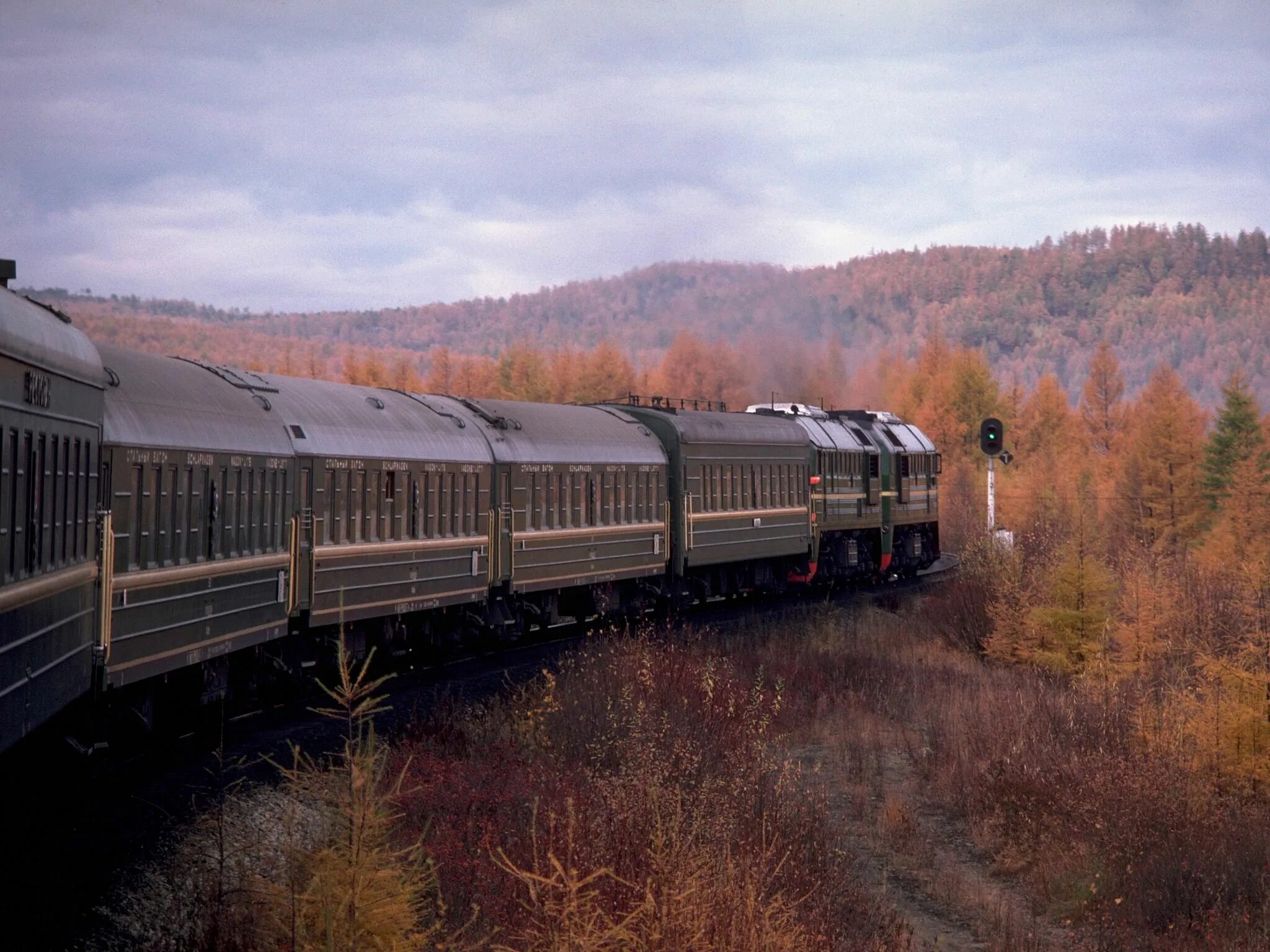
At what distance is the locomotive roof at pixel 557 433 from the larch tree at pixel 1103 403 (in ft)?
351

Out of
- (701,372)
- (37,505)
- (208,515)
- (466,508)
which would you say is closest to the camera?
(37,505)

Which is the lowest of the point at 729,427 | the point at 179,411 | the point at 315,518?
the point at 315,518

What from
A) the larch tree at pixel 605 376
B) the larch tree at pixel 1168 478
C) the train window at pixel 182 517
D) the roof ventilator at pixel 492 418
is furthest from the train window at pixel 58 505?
the larch tree at pixel 605 376

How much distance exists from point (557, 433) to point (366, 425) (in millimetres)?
6104

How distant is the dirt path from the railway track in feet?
14.8

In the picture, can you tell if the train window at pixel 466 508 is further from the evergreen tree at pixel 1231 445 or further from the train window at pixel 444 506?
the evergreen tree at pixel 1231 445

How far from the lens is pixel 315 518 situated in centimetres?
1800

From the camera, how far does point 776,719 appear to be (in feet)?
65.9

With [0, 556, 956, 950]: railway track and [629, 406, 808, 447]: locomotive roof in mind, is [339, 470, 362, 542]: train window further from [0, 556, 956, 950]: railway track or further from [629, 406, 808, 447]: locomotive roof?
[629, 406, 808, 447]: locomotive roof

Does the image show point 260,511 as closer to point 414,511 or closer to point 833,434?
Answer: point 414,511

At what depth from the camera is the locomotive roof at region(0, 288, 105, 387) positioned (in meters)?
8.64

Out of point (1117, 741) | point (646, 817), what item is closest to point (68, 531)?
point (646, 817)

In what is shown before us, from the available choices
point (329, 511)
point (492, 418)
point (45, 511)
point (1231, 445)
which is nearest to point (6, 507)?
point (45, 511)

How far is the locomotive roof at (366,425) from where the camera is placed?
715 inches
